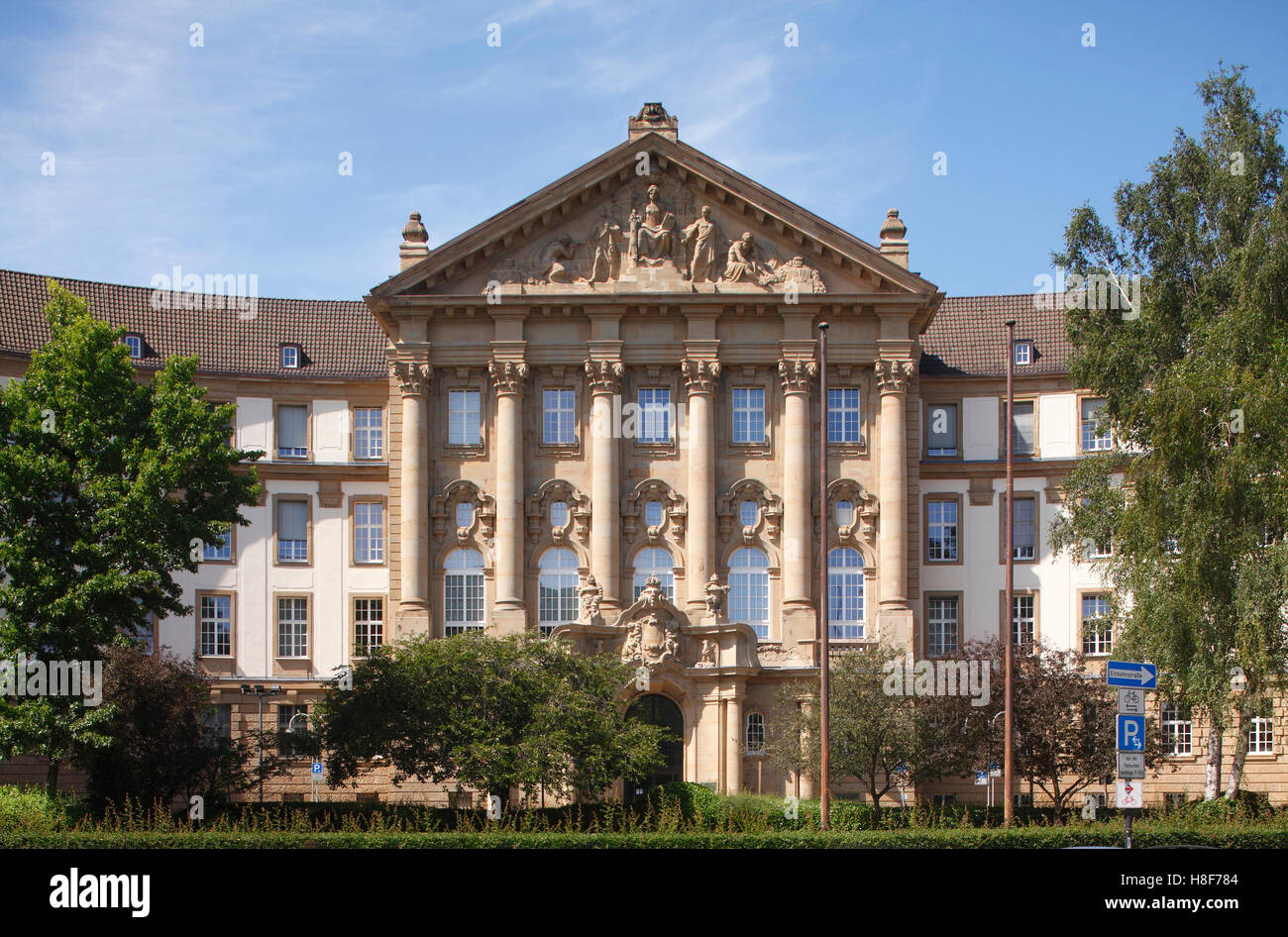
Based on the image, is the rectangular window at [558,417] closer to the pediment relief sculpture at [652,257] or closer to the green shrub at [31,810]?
the pediment relief sculpture at [652,257]

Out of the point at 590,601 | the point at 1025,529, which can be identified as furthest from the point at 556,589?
the point at 1025,529

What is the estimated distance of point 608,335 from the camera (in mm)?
62312

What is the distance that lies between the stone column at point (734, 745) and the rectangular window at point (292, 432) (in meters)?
20.6

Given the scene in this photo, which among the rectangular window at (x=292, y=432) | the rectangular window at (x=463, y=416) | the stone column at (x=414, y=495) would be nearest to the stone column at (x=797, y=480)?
the rectangular window at (x=463, y=416)

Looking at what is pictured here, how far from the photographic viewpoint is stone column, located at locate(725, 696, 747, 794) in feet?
188

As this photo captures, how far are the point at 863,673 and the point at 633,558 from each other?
1191 centimetres

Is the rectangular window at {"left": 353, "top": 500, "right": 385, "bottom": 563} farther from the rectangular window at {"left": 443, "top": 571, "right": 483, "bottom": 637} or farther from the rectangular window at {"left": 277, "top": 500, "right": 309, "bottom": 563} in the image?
the rectangular window at {"left": 443, "top": 571, "right": 483, "bottom": 637}

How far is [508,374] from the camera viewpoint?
62.1 metres

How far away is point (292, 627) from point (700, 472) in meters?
17.0

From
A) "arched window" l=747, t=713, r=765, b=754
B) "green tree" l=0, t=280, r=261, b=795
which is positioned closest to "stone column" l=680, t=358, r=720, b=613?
"arched window" l=747, t=713, r=765, b=754

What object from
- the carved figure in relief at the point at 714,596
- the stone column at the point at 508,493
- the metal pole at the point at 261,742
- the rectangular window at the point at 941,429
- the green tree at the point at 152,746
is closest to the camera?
the green tree at the point at 152,746

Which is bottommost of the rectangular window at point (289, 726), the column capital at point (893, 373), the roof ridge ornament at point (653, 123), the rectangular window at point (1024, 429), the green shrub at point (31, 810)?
the green shrub at point (31, 810)

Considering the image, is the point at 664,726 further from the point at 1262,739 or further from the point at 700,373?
the point at 1262,739

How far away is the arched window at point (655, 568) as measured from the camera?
6184 cm
